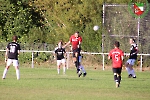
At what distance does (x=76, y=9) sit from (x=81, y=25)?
4.43 feet

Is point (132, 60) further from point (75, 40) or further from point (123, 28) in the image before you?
point (123, 28)

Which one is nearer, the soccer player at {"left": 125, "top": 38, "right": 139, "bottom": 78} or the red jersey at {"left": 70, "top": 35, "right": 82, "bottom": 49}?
the red jersey at {"left": 70, "top": 35, "right": 82, "bottom": 49}

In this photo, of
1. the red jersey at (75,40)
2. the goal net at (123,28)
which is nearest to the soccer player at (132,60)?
the red jersey at (75,40)

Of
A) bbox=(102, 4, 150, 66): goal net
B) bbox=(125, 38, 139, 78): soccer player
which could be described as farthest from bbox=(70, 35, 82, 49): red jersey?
bbox=(102, 4, 150, 66): goal net

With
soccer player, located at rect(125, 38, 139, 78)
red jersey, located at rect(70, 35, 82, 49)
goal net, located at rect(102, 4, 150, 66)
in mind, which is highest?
goal net, located at rect(102, 4, 150, 66)

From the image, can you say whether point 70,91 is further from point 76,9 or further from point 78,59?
point 76,9

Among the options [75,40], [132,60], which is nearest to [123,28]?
[132,60]

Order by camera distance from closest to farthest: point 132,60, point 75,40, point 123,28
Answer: point 75,40 < point 132,60 < point 123,28

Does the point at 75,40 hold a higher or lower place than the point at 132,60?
higher

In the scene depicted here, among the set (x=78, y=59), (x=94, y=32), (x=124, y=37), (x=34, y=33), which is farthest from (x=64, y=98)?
(x=34, y=33)

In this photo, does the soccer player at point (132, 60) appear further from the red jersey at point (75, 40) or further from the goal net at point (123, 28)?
the goal net at point (123, 28)

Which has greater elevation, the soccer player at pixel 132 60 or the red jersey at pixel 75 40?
the red jersey at pixel 75 40

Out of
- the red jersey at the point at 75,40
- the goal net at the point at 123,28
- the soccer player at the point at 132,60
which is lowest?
the soccer player at the point at 132,60

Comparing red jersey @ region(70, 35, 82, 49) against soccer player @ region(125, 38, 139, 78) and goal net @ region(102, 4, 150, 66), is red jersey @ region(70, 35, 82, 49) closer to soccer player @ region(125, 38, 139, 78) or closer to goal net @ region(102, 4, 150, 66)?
soccer player @ region(125, 38, 139, 78)
